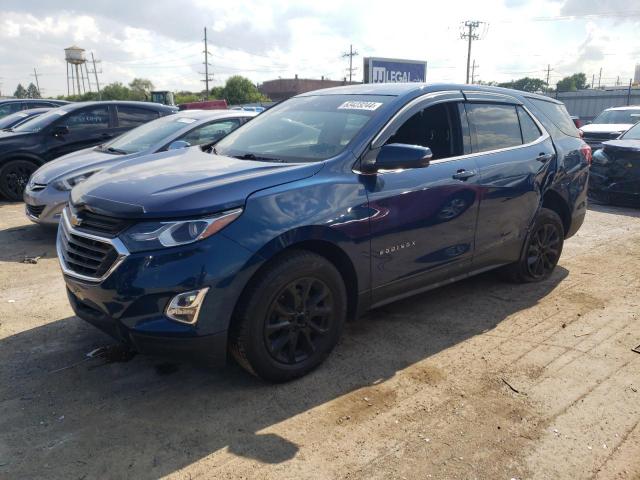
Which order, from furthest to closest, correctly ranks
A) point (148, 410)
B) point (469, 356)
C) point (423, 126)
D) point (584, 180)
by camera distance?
point (584, 180) < point (423, 126) < point (469, 356) < point (148, 410)

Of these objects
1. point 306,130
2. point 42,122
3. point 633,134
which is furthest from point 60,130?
point 633,134

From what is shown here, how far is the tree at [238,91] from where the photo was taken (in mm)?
68125

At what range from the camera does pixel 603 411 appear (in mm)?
3039

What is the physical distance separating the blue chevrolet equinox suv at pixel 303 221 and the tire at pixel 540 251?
15 centimetres

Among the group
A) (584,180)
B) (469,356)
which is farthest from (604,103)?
(469,356)

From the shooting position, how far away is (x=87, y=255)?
118 inches

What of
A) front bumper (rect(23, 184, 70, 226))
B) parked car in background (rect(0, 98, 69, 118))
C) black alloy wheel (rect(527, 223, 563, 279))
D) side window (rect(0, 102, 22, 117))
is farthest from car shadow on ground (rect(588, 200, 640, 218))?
side window (rect(0, 102, 22, 117))

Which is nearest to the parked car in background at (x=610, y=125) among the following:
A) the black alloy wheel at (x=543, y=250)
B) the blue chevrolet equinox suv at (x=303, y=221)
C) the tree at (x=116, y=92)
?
the black alloy wheel at (x=543, y=250)

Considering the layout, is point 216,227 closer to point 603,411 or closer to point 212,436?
point 212,436

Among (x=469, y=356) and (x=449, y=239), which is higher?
(x=449, y=239)

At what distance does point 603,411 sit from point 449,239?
1.51 metres

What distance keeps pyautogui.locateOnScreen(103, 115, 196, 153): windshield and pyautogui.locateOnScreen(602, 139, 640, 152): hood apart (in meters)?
6.60

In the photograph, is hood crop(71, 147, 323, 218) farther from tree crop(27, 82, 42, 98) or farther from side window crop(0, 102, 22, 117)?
tree crop(27, 82, 42, 98)

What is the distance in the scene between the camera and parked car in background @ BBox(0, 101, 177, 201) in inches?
347
